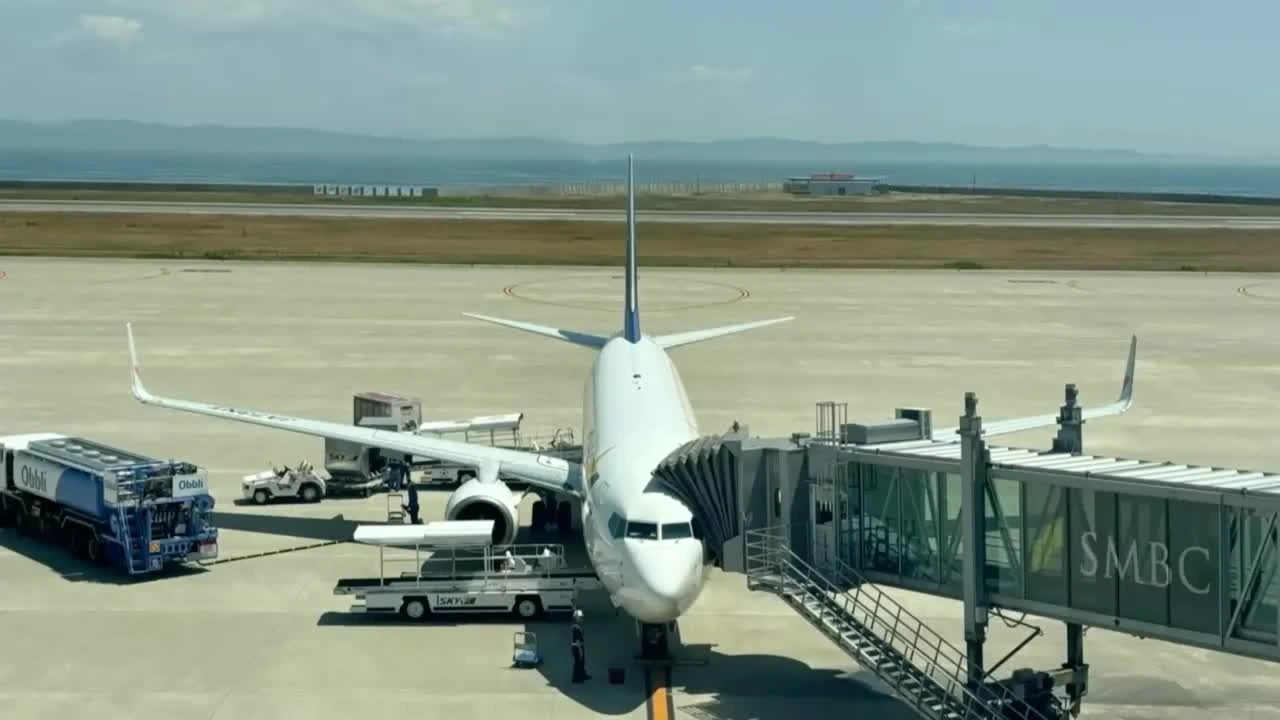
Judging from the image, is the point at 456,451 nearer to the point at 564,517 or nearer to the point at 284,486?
the point at 564,517

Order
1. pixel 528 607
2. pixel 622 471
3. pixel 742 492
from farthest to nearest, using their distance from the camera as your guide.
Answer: pixel 528 607
pixel 622 471
pixel 742 492

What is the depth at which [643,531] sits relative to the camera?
28.4 m

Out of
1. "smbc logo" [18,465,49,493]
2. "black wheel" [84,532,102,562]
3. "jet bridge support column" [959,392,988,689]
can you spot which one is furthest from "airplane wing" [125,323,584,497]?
"jet bridge support column" [959,392,988,689]

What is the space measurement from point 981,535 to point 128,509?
20.3 metres

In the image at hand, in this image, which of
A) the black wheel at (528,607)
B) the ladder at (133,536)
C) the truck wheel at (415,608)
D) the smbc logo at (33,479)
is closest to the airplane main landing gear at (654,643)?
the black wheel at (528,607)

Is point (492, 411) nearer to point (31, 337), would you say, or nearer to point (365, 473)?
point (365, 473)

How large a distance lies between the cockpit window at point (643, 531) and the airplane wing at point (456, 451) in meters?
7.54

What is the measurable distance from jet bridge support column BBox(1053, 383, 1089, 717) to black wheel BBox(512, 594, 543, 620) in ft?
37.1

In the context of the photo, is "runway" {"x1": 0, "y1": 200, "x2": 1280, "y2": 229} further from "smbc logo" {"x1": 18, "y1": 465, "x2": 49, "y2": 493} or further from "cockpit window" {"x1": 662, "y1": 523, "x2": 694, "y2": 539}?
"cockpit window" {"x1": 662, "y1": 523, "x2": 694, "y2": 539}

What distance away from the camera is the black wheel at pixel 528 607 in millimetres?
33812

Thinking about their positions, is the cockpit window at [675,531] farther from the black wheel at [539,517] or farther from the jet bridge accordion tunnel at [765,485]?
the black wheel at [539,517]

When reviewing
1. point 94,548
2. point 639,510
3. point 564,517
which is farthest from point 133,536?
point 639,510

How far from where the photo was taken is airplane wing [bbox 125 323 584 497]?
126 feet

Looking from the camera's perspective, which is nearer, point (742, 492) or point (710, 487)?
point (742, 492)
